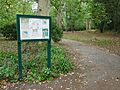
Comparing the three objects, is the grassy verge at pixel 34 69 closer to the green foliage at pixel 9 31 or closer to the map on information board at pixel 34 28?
the map on information board at pixel 34 28

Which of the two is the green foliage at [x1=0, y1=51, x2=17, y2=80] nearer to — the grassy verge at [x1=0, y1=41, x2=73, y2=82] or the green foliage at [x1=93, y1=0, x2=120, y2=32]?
the grassy verge at [x1=0, y1=41, x2=73, y2=82]

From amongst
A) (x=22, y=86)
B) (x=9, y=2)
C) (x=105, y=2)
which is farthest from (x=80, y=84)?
(x=105, y=2)

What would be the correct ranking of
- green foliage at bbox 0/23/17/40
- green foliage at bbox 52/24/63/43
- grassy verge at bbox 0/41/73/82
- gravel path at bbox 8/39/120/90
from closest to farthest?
gravel path at bbox 8/39/120/90 → grassy verge at bbox 0/41/73/82 → green foliage at bbox 52/24/63/43 → green foliage at bbox 0/23/17/40

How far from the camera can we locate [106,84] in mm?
6758

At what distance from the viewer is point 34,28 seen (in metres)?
7.17

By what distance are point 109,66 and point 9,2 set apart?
39.1 ft

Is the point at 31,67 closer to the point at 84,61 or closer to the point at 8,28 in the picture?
the point at 84,61

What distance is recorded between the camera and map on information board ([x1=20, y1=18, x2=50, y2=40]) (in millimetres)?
6926

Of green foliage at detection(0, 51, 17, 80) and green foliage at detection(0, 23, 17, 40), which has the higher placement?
green foliage at detection(0, 23, 17, 40)

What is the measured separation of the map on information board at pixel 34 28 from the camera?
6.93m

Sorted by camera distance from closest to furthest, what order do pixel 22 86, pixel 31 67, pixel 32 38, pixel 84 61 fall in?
pixel 22 86 → pixel 32 38 → pixel 31 67 → pixel 84 61

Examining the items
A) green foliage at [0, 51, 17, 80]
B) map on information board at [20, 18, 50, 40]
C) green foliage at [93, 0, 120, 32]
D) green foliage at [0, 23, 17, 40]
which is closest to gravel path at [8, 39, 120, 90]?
green foliage at [0, 51, 17, 80]

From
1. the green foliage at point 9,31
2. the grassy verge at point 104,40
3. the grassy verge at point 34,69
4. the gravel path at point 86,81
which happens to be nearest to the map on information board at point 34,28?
the grassy verge at point 34,69

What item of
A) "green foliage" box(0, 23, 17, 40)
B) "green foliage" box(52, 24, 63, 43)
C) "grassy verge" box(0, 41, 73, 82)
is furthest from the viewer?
"green foliage" box(0, 23, 17, 40)
